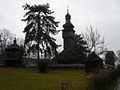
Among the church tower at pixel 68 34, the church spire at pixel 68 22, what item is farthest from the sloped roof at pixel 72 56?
the church spire at pixel 68 22

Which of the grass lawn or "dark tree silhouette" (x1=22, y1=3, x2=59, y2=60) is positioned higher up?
"dark tree silhouette" (x1=22, y1=3, x2=59, y2=60)

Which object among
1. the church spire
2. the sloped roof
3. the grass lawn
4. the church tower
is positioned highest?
the church spire

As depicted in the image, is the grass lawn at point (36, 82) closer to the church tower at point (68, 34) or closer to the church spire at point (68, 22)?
the church tower at point (68, 34)

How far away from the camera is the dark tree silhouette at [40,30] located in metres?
54.9

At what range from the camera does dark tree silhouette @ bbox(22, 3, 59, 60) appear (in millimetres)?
54938

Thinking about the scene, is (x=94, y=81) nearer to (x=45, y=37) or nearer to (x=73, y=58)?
(x=45, y=37)

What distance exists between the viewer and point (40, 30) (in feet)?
183

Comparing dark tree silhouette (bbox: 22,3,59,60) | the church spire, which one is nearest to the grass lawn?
dark tree silhouette (bbox: 22,3,59,60)

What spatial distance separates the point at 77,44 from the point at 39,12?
13254mm

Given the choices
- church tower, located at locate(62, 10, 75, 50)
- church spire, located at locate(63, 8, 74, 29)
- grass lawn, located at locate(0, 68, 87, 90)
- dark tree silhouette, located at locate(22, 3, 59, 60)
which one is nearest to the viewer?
grass lawn, located at locate(0, 68, 87, 90)

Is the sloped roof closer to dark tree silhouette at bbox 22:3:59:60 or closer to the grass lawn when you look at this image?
dark tree silhouette at bbox 22:3:59:60

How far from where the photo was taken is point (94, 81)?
50.8 feet

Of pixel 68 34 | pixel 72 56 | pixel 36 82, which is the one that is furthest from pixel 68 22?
pixel 36 82

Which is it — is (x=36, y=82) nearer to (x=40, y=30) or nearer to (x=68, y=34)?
(x=40, y=30)
